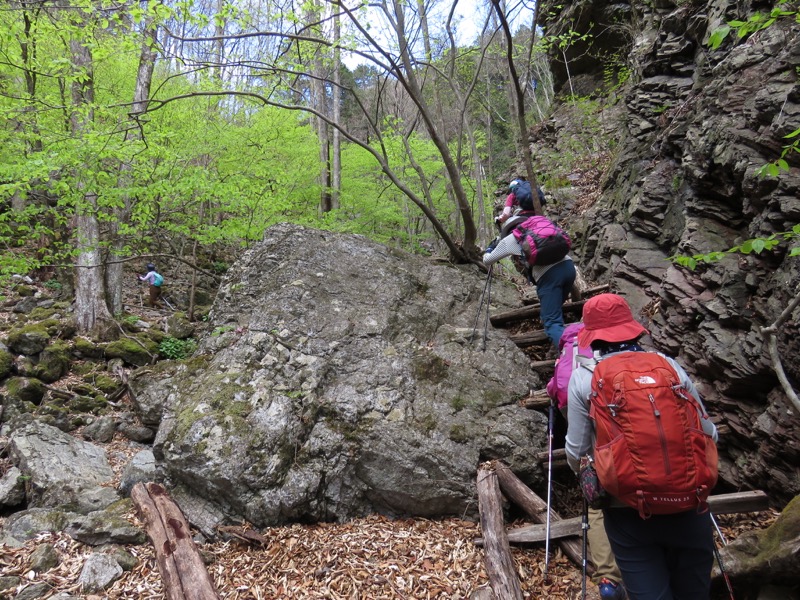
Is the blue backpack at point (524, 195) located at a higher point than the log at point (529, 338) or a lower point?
higher

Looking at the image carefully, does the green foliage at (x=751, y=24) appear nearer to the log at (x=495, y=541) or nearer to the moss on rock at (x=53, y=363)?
the log at (x=495, y=541)

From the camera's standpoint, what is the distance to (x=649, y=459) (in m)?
2.30

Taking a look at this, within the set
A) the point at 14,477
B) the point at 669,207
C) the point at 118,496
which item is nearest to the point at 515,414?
the point at 669,207

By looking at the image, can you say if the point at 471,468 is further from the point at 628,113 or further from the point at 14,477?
the point at 628,113

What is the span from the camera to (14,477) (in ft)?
16.9

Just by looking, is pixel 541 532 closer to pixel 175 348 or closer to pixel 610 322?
pixel 610 322

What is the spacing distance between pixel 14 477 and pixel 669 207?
29.5ft

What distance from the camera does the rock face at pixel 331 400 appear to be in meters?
4.30

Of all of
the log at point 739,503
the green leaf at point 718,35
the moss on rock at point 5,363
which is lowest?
the log at point 739,503

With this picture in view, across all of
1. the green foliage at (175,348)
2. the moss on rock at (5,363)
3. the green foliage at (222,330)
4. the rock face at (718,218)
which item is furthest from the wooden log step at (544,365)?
the moss on rock at (5,363)

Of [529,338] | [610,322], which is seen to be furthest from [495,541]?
[529,338]

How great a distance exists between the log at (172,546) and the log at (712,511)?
7.76 ft

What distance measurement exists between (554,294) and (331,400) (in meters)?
2.94

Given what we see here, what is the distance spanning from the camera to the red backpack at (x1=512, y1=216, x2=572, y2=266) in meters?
5.27
